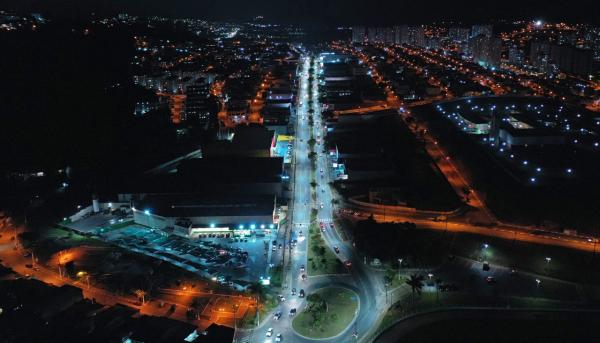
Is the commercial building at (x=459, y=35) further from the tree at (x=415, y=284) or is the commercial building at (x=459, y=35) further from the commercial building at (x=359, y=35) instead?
the tree at (x=415, y=284)

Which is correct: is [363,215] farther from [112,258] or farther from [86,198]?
[86,198]

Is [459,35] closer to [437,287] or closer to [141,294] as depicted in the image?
[437,287]

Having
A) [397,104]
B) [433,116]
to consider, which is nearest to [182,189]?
[433,116]

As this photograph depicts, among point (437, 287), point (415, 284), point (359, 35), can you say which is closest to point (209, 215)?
point (415, 284)

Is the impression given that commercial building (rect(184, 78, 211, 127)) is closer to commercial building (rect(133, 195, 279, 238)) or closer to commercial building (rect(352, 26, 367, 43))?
commercial building (rect(133, 195, 279, 238))

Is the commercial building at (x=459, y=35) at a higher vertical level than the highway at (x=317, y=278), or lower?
higher

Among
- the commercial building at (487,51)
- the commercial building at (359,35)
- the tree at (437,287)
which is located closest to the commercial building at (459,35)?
the commercial building at (359,35)
